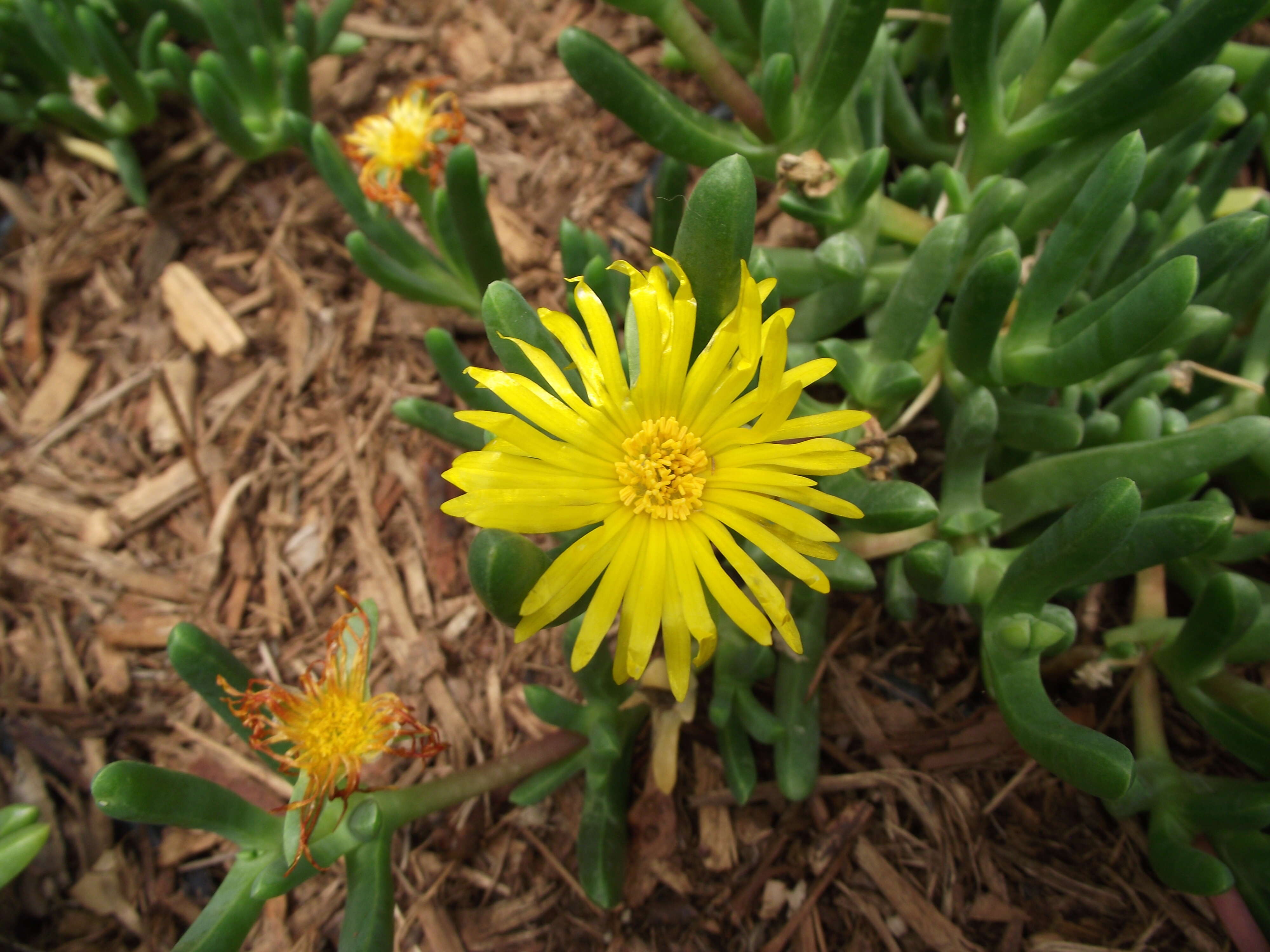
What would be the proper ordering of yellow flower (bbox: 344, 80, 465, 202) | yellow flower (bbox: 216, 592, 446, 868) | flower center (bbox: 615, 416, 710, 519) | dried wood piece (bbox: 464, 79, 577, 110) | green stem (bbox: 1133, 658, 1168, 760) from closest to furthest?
flower center (bbox: 615, 416, 710, 519) < yellow flower (bbox: 216, 592, 446, 868) < green stem (bbox: 1133, 658, 1168, 760) < yellow flower (bbox: 344, 80, 465, 202) < dried wood piece (bbox: 464, 79, 577, 110)

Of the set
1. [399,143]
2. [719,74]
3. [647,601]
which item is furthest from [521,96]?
[647,601]

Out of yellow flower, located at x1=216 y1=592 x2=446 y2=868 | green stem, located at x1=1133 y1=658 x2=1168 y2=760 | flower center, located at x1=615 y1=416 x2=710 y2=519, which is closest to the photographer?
flower center, located at x1=615 y1=416 x2=710 y2=519

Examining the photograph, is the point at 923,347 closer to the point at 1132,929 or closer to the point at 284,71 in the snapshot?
the point at 1132,929

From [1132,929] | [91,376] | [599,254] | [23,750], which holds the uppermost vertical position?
[599,254]

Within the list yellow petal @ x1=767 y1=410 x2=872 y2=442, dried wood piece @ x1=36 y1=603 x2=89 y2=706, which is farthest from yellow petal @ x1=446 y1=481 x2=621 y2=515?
dried wood piece @ x1=36 y1=603 x2=89 y2=706

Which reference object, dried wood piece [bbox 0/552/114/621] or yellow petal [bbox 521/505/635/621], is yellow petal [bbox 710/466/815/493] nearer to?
yellow petal [bbox 521/505/635/621]

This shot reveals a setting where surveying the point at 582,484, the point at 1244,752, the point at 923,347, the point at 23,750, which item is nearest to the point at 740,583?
the point at 923,347
